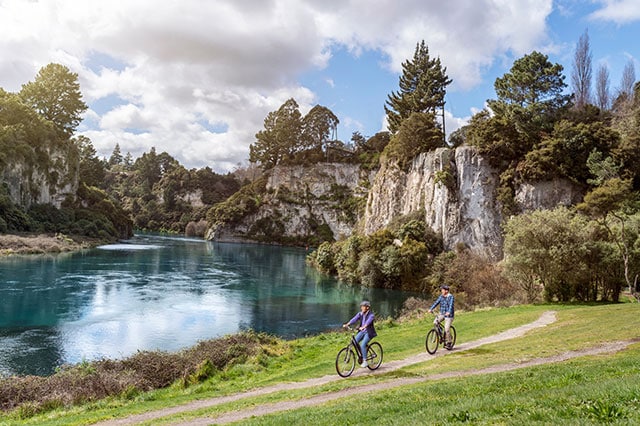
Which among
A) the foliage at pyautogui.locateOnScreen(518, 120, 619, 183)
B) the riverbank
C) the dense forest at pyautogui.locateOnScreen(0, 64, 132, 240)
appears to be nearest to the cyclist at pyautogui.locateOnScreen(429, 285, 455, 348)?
the foliage at pyautogui.locateOnScreen(518, 120, 619, 183)

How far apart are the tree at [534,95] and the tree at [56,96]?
300 ft

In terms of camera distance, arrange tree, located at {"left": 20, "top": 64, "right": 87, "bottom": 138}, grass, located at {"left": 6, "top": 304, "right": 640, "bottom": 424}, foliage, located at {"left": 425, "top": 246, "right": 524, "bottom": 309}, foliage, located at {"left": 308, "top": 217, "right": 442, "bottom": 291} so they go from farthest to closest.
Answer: tree, located at {"left": 20, "top": 64, "right": 87, "bottom": 138}
foliage, located at {"left": 308, "top": 217, "right": 442, "bottom": 291}
foliage, located at {"left": 425, "top": 246, "right": 524, "bottom": 309}
grass, located at {"left": 6, "top": 304, "right": 640, "bottom": 424}

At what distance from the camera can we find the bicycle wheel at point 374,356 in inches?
563

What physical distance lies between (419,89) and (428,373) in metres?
70.2

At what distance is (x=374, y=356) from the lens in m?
14.4

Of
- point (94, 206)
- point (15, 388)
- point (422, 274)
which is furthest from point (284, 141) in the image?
point (15, 388)

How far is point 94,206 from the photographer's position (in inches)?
4028

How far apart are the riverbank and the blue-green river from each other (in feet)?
12.7

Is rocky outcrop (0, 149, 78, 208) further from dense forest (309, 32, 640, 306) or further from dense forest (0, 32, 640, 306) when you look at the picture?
dense forest (309, 32, 640, 306)

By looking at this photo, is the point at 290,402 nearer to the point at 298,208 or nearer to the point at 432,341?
the point at 432,341

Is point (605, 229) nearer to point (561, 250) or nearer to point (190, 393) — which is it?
point (561, 250)

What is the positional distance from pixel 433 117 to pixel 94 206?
266ft

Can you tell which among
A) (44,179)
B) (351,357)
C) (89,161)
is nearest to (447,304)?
(351,357)

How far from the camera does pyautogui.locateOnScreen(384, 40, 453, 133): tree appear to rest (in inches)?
2950
